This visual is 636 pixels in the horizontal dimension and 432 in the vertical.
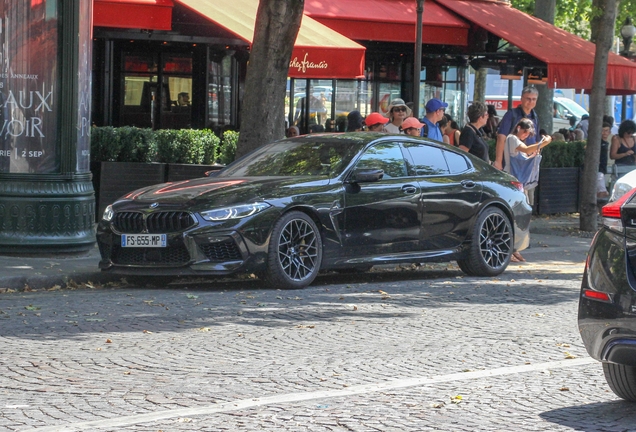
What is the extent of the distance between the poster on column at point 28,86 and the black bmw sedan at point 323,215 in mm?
1984

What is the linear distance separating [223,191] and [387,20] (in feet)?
42.5

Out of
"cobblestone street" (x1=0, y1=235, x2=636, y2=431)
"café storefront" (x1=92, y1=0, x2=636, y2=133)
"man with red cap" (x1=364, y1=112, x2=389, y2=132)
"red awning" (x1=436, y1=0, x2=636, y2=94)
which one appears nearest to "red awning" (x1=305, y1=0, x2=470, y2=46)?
"café storefront" (x1=92, y1=0, x2=636, y2=133)

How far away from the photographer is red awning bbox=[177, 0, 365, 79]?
60.8 ft

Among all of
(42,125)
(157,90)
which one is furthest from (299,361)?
→ (157,90)

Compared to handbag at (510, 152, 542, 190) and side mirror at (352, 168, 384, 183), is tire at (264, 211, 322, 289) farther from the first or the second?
handbag at (510, 152, 542, 190)

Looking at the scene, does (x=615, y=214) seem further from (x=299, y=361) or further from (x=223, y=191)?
(x=223, y=191)

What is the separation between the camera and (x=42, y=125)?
13.2 m

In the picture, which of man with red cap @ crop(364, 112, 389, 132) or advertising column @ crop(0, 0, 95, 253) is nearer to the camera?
advertising column @ crop(0, 0, 95, 253)

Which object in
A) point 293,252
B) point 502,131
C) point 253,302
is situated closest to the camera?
point 253,302

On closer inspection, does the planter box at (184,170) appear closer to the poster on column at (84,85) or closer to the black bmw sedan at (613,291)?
the poster on column at (84,85)

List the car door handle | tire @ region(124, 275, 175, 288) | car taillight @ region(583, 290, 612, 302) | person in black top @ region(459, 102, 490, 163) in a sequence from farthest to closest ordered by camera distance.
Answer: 1. person in black top @ region(459, 102, 490, 163)
2. the car door handle
3. tire @ region(124, 275, 175, 288)
4. car taillight @ region(583, 290, 612, 302)

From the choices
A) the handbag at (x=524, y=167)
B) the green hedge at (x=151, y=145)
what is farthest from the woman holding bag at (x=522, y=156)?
the green hedge at (x=151, y=145)

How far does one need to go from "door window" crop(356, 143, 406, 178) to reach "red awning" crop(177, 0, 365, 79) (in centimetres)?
624

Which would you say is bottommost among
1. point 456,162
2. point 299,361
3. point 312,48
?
point 299,361
